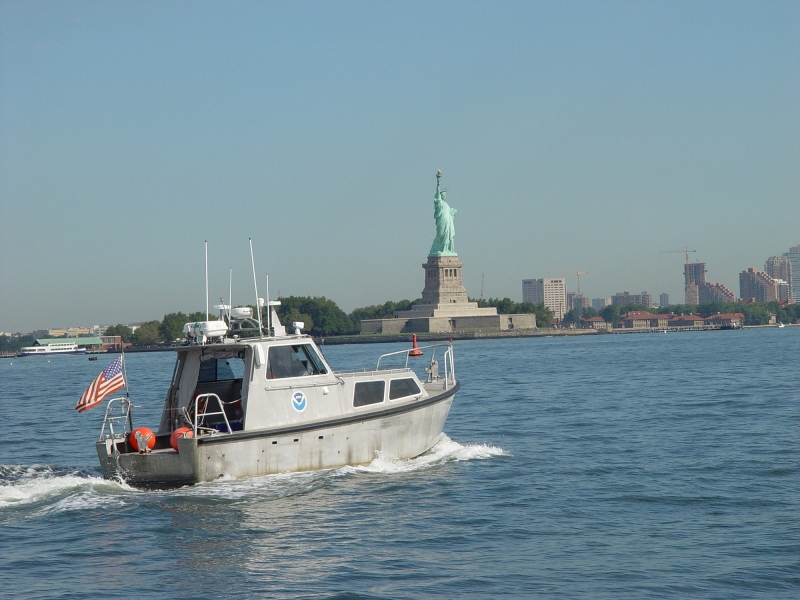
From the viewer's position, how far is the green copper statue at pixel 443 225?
520ft

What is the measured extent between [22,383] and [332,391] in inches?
2082

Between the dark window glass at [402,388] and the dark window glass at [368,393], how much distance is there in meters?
0.31

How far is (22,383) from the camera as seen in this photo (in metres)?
65.7

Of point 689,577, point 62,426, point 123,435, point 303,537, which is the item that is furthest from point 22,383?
point 689,577

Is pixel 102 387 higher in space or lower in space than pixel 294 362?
lower

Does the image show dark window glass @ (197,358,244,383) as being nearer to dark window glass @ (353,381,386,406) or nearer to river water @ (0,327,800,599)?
dark window glass @ (353,381,386,406)

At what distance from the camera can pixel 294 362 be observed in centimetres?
1852

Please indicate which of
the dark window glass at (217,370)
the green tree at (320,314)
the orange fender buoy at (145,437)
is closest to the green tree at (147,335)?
the green tree at (320,314)

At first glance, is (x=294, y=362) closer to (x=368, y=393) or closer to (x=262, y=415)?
(x=262, y=415)

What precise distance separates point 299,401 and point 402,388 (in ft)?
9.08

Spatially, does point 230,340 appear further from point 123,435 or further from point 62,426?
point 62,426

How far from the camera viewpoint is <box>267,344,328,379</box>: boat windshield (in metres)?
18.2

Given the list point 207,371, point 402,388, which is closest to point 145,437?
point 207,371

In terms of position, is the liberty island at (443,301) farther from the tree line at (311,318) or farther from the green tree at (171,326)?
the green tree at (171,326)
